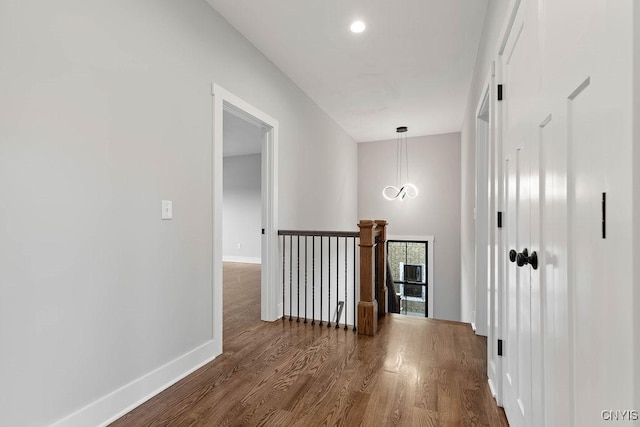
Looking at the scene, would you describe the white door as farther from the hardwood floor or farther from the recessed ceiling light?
the recessed ceiling light

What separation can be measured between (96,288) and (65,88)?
98cm

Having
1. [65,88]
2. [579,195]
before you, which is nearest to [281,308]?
[65,88]

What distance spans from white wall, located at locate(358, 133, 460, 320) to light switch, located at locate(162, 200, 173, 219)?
5366 millimetres

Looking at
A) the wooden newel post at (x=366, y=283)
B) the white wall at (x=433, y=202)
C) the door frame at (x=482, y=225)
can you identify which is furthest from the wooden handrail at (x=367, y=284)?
the white wall at (x=433, y=202)

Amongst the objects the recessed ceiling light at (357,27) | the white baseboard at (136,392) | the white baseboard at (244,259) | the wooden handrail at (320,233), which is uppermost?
the recessed ceiling light at (357,27)

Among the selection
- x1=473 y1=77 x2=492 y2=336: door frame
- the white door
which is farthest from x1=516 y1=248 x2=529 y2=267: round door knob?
x1=473 y1=77 x2=492 y2=336: door frame

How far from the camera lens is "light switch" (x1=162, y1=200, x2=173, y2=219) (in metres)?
1.94

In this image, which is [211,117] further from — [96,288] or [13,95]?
[96,288]

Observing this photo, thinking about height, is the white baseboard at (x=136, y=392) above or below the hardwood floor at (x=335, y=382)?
above

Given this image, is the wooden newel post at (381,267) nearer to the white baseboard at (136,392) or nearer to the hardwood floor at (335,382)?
the hardwood floor at (335,382)

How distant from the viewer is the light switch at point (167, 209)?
1944 mm

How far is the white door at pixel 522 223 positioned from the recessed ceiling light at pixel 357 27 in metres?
1.33

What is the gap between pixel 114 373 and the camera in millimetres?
1647

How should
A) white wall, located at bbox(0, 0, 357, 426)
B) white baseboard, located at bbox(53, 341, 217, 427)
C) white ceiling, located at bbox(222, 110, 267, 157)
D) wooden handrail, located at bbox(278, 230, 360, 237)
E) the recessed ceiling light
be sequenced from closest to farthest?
white wall, located at bbox(0, 0, 357, 426) → white baseboard, located at bbox(53, 341, 217, 427) → the recessed ceiling light → wooden handrail, located at bbox(278, 230, 360, 237) → white ceiling, located at bbox(222, 110, 267, 157)
